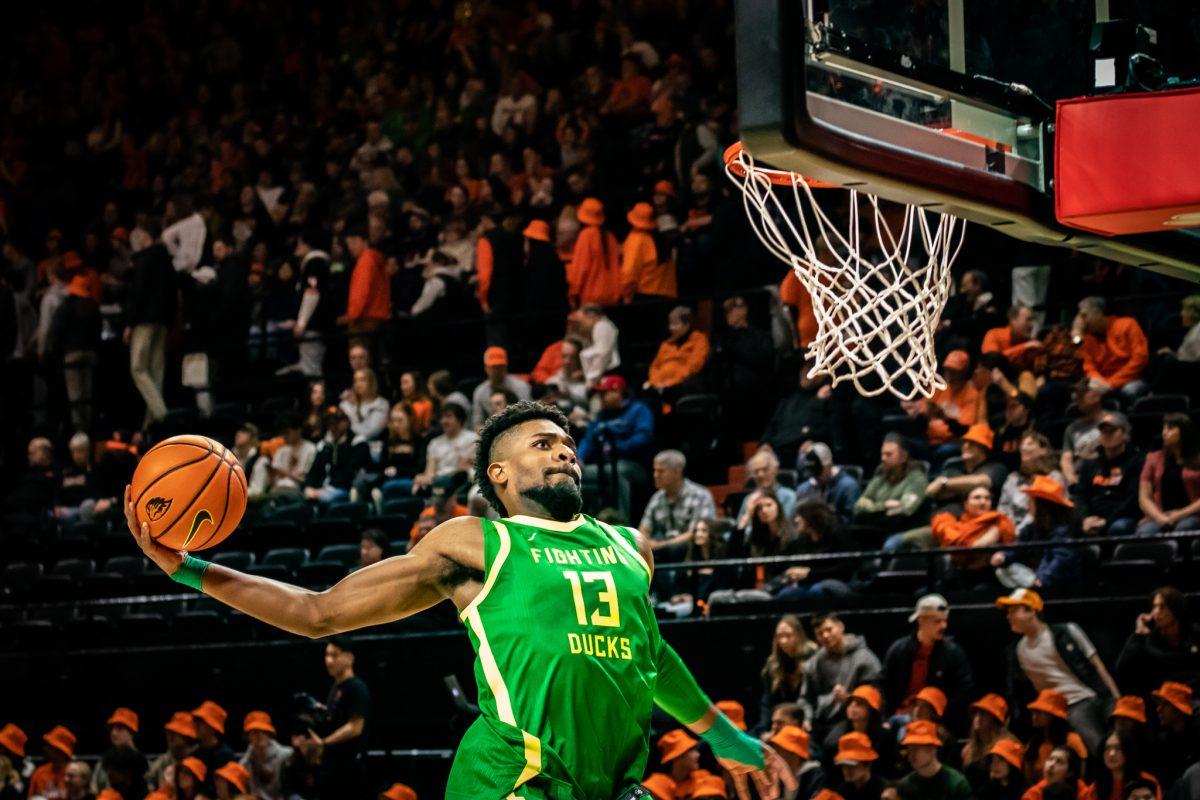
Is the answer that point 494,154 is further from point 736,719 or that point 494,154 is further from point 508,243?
point 736,719

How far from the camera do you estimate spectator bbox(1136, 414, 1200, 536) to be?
1005 cm

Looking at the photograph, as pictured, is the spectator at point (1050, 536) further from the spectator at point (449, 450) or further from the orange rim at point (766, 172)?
the spectator at point (449, 450)

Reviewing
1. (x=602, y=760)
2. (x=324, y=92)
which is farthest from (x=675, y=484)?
(x=324, y=92)

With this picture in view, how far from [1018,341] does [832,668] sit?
3.21m

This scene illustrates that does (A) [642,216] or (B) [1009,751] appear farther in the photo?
(A) [642,216]

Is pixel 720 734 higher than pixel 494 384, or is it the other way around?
pixel 494 384

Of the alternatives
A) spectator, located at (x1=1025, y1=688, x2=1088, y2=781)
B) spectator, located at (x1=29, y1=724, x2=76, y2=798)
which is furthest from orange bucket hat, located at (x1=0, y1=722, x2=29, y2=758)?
spectator, located at (x1=1025, y1=688, x2=1088, y2=781)

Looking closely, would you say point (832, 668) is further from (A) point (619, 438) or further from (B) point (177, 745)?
(B) point (177, 745)

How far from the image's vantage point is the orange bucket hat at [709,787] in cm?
934

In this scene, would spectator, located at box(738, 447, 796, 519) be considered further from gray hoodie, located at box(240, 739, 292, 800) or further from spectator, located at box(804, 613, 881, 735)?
gray hoodie, located at box(240, 739, 292, 800)

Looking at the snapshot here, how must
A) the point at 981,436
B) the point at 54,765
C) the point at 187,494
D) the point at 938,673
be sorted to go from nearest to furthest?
the point at 187,494 < the point at 938,673 < the point at 981,436 < the point at 54,765

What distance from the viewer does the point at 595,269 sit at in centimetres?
1442

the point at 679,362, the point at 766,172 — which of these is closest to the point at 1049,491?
the point at 679,362

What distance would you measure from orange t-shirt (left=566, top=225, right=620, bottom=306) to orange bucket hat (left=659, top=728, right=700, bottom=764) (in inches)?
199
